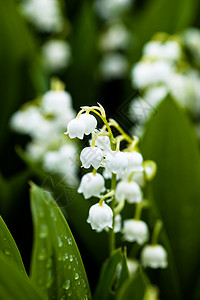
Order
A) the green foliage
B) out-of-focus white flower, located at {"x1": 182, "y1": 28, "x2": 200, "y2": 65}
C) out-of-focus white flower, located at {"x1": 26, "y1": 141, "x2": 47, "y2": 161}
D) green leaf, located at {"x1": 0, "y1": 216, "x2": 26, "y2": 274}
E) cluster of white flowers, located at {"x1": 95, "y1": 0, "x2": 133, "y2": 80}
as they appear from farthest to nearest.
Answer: cluster of white flowers, located at {"x1": 95, "y1": 0, "x2": 133, "y2": 80} < the green foliage < out-of-focus white flower, located at {"x1": 182, "y1": 28, "x2": 200, "y2": 65} < out-of-focus white flower, located at {"x1": 26, "y1": 141, "x2": 47, "y2": 161} < green leaf, located at {"x1": 0, "y1": 216, "x2": 26, "y2": 274}

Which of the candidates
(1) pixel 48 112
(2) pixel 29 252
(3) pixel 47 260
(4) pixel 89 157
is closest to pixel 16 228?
(2) pixel 29 252

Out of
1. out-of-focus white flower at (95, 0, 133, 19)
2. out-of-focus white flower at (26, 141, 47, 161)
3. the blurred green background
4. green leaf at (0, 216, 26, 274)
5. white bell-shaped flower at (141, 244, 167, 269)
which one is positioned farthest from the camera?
out-of-focus white flower at (95, 0, 133, 19)

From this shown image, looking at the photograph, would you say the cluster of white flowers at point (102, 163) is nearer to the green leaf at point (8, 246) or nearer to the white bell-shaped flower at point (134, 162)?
the white bell-shaped flower at point (134, 162)

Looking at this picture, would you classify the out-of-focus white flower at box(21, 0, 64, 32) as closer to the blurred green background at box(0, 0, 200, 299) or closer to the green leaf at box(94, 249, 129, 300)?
the blurred green background at box(0, 0, 200, 299)

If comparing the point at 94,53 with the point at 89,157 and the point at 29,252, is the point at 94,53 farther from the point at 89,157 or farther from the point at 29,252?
the point at 89,157

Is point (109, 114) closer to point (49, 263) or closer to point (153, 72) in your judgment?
point (153, 72)

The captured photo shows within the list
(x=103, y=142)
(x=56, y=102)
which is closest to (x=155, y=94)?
(x=56, y=102)

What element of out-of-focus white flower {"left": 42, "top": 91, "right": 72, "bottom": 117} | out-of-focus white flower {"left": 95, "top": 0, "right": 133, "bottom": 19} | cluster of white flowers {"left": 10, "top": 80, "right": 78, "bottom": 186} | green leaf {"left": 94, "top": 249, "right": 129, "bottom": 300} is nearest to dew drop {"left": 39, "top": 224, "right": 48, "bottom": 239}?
green leaf {"left": 94, "top": 249, "right": 129, "bottom": 300}
